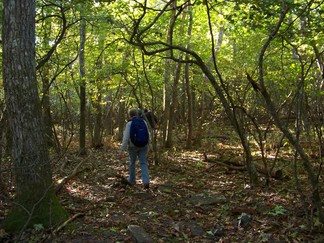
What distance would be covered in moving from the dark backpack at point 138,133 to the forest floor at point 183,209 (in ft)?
3.58

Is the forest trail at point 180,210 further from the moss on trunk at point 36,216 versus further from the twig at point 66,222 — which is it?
the moss on trunk at point 36,216

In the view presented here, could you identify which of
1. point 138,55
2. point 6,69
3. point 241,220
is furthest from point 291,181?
point 138,55

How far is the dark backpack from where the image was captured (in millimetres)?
7824

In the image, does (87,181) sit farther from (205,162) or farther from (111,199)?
(205,162)

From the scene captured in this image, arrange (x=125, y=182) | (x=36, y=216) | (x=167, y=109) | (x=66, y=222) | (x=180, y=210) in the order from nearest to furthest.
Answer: (x=36, y=216)
(x=66, y=222)
(x=180, y=210)
(x=125, y=182)
(x=167, y=109)

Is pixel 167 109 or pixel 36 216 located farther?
pixel 167 109

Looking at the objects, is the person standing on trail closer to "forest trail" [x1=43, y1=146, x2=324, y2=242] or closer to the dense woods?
"forest trail" [x1=43, y1=146, x2=324, y2=242]

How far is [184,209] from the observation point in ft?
21.4

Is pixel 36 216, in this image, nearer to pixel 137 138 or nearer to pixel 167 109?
pixel 137 138

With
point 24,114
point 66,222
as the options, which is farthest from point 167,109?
point 24,114

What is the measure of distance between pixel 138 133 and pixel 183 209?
7.03ft

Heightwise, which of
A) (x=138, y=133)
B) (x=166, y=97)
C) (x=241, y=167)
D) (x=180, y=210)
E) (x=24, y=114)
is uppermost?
(x=166, y=97)

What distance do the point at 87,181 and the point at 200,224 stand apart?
3.90m

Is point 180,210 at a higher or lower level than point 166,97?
lower
